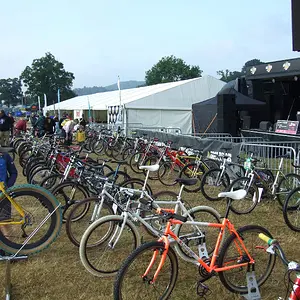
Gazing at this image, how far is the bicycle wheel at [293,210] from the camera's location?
16.4 ft

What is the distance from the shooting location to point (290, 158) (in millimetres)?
6652

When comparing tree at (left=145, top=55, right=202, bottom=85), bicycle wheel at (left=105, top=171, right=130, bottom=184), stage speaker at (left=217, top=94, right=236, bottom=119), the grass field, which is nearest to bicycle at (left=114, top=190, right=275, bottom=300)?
the grass field

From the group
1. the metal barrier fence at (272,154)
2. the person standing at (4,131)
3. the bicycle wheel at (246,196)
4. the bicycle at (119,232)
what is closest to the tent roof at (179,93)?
the person standing at (4,131)

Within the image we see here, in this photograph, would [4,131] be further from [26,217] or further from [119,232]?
[119,232]

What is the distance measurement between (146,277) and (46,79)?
276 ft

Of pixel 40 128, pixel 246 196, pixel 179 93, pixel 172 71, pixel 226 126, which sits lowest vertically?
pixel 246 196

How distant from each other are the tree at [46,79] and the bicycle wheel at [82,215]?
258ft

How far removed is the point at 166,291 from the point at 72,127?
13.0 meters

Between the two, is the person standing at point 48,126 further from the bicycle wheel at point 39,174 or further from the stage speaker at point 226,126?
the bicycle wheel at point 39,174

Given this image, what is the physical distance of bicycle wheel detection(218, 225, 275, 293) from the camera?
3080mm

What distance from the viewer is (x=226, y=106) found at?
14.8 meters

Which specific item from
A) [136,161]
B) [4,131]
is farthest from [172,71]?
[136,161]

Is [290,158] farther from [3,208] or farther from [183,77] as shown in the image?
[183,77]

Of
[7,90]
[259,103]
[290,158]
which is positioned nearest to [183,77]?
[7,90]
